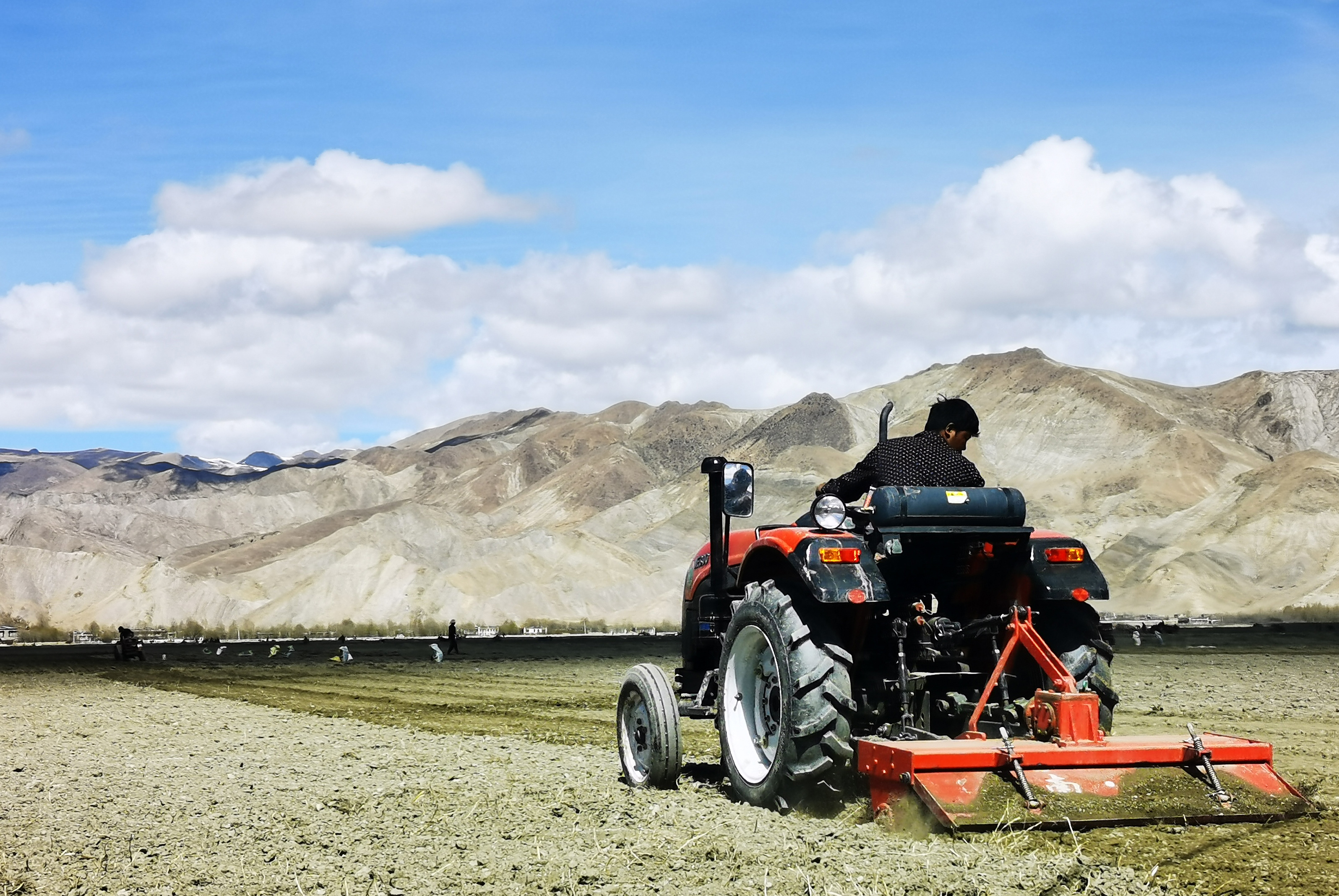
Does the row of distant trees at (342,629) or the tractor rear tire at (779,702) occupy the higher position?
the tractor rear tire at (779,702)

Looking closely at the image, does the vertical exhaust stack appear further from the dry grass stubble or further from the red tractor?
the dry grass stubble

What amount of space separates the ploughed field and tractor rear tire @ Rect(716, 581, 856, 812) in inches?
10.6

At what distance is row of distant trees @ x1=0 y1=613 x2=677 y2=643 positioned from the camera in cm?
8862

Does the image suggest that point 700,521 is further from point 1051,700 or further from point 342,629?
point 1051,700

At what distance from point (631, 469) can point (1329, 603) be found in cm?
9731

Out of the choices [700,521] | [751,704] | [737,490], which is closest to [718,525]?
[737,490]

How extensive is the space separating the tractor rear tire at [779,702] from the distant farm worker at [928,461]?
877 mm

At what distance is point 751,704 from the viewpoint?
8422mm

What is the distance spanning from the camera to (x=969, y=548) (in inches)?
302

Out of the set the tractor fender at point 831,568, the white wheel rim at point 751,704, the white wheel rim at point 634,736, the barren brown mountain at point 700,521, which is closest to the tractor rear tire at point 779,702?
the white wheel rim at point 751,704

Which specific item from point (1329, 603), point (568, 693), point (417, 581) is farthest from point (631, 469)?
point (568, 693)

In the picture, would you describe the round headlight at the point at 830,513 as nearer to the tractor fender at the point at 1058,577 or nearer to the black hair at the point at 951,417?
the black hair at the point at 951,417

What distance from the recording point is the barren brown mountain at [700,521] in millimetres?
96688

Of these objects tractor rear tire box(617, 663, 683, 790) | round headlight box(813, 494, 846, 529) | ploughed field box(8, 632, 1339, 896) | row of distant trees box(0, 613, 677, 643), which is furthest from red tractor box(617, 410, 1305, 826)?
row of distant trees box(0, 613, 677, 643)
